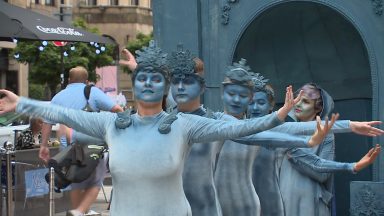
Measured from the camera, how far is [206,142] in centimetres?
457

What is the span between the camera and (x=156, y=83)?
14.1 feet

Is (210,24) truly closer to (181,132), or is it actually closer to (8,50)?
(181,132)

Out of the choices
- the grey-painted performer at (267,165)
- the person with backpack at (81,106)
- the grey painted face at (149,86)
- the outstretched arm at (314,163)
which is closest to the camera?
the grey painted face at (149,86)

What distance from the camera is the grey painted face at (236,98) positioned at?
5.26m

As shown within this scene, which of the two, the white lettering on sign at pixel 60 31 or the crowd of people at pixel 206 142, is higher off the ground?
the white lettering on sign at pixel 60 31

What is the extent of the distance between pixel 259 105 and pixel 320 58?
2.09 meters

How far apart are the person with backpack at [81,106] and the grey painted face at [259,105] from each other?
259 centimetres

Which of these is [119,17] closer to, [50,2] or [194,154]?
[50,2]

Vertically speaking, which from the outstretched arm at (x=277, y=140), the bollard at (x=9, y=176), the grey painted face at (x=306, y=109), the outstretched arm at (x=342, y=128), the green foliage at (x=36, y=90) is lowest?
the bollard at (x=9, y=176)

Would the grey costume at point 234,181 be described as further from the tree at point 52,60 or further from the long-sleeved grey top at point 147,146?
the tree at point 52,60

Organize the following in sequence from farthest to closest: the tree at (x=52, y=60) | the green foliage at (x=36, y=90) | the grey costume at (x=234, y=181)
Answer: the green foliage at (x=36, y=90) < the tree at (x=52, y=60) < the grey costume at (x=234, y=181)

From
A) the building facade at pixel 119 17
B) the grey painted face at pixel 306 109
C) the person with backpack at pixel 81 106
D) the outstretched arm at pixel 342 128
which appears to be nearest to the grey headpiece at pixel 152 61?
the outstretched arm at pixel 342 128

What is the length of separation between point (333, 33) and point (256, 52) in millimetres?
752

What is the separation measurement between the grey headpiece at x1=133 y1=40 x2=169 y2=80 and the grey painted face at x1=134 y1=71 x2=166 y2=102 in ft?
0.08
